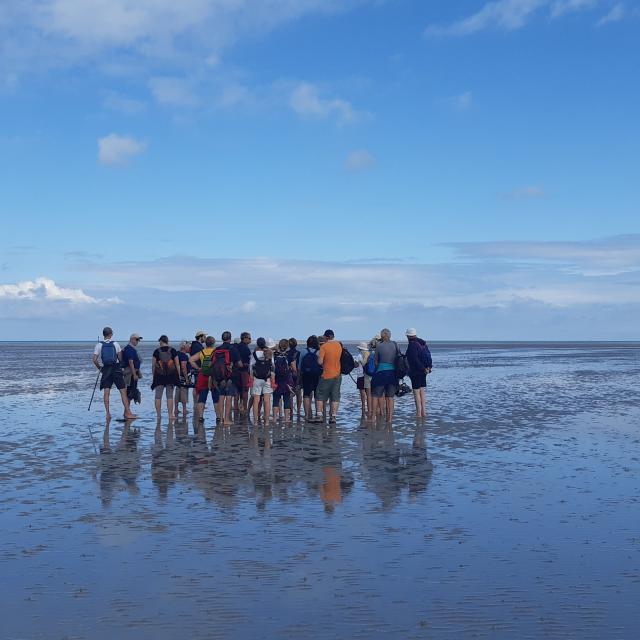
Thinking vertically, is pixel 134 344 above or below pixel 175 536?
above

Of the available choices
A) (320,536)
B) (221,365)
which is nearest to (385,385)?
(221,365)

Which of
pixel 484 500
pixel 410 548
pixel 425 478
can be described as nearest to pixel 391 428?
pixel 425 478

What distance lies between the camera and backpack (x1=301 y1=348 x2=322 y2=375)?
18328mm

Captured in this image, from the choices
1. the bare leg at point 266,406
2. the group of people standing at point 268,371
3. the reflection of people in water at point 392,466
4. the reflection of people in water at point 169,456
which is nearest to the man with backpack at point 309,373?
the group of people standing at point 268,371

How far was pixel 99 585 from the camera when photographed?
20.6 ft

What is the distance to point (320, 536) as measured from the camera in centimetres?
775

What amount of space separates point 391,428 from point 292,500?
7576 mm

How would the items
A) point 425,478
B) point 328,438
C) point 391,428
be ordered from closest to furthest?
point 425,478, point 328,438, point 391,428

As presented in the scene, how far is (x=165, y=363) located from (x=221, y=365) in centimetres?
184

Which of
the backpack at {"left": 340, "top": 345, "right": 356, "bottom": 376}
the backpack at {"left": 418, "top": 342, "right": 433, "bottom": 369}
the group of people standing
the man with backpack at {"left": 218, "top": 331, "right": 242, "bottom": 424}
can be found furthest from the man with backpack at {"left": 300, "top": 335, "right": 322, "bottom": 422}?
the backpack at {"left": 418, "top": 342, "right": 433, "bottom": 369}

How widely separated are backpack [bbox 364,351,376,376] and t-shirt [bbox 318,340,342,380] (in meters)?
0.77

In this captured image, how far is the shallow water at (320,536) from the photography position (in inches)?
221

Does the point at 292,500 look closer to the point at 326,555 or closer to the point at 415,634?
the point at 326,555

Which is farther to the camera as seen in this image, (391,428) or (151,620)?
(391,428)
